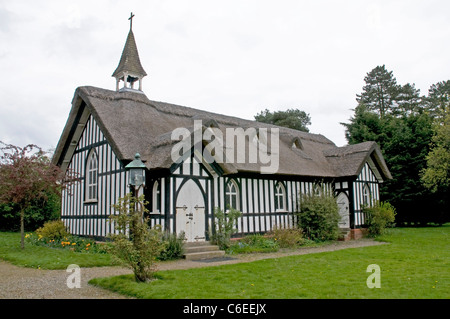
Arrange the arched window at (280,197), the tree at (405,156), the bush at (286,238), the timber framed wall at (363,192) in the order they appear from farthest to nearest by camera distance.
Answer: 1. the tree at (405,156)
2. the timber framed wall at (363,192)
3. the arched window at (280,197)
4. the bush at (286,238)

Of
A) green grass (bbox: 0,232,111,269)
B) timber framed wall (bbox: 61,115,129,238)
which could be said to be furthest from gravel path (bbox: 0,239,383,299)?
timber framed wall (bbox: 61,115,129,238)

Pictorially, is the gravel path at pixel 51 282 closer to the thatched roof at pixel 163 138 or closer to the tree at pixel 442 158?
the thatched roof at pixel 163 138

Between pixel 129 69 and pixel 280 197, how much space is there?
979 centimetres

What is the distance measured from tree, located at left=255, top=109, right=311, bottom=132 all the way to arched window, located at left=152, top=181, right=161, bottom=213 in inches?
1235

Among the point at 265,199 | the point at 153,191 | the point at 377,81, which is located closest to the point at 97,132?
the point at 153,191

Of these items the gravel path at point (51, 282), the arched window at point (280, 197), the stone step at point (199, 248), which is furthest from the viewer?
the arched window at point (280, 197)

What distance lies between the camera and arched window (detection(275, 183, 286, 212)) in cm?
1772

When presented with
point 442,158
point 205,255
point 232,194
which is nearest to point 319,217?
point 232,194

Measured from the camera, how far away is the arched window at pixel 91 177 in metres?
15.7

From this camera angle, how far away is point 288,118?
4341 cm

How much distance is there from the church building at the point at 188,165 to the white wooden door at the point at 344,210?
0.05m

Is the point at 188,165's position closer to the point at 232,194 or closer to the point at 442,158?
the point at 232,194

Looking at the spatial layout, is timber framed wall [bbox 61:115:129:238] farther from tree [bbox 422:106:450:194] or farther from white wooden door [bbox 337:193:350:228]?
tree [bbox 422:106:450:194]

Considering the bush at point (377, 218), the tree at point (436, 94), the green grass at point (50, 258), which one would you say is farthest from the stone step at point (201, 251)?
the tree at point (436, 94)
